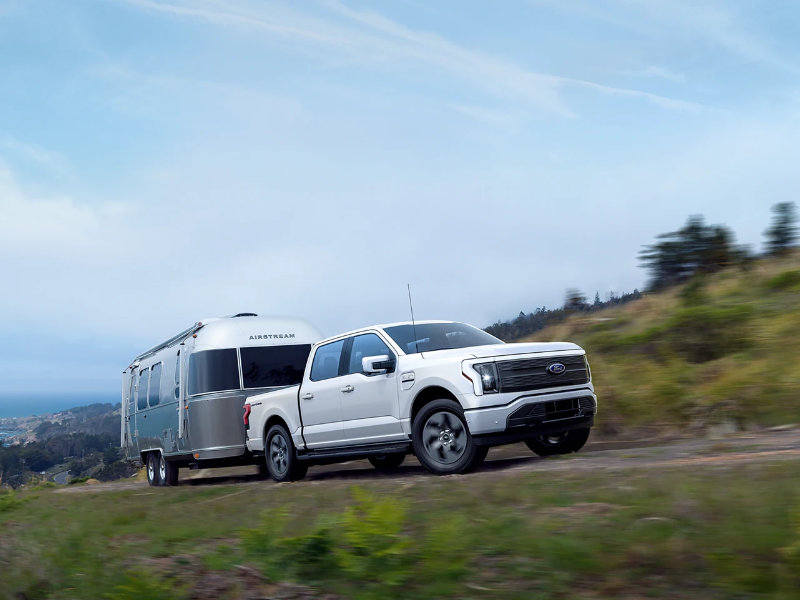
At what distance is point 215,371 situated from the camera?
1398 centimetres

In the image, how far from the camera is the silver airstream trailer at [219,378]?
45.8ft

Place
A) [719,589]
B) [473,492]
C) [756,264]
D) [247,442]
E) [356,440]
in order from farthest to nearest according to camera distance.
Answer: [756,264] < [247,442] < [356,440] < [473,492] < [719,589]

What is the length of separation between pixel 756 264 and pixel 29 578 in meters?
15.3

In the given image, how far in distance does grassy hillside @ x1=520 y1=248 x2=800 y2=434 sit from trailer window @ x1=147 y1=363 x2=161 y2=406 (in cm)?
762

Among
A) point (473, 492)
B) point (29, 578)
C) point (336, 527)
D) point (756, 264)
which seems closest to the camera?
point (336, 527)

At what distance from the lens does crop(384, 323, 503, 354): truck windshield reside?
10.6 metres

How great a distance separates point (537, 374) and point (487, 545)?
4.34 meters

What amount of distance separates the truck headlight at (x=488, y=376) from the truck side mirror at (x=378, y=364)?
4.44 ft

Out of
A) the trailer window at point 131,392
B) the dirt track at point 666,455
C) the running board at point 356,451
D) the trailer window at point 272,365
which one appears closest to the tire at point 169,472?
the trailer window at point 131,392

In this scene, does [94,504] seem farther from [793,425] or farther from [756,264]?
[756,264]

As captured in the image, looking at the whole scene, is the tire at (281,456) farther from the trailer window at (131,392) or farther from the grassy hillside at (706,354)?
the trailer window at (131,392)

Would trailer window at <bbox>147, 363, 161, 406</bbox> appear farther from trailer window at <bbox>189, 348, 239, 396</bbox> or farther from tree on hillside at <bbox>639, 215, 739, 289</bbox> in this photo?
tree on hillside at <bbox>639, 215, 739, 289</bbox>

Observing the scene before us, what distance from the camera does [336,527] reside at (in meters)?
5.93

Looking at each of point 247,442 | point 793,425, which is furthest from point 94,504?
point 793,425
